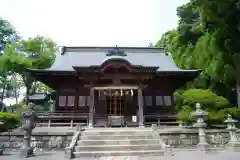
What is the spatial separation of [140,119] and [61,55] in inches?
458

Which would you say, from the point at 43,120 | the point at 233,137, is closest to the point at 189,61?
the point at 233,137

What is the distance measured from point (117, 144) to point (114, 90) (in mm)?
5770

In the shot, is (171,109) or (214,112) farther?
(171,109)

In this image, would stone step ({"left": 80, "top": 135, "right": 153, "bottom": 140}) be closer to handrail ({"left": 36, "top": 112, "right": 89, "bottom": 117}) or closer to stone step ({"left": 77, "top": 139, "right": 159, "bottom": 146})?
stone step ({"left": 77, "top": 139, "right": 159, "bottom": 146})

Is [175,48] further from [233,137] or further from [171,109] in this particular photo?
[233,137]

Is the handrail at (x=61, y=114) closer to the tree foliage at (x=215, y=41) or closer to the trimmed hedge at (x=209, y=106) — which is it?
the trimmed hedge at (x=209, y=106)

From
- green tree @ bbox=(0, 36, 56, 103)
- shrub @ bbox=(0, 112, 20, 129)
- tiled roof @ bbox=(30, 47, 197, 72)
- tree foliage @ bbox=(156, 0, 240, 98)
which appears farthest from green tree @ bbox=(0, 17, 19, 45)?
tree foliage @ bbox=(156, 0, 240, 98)

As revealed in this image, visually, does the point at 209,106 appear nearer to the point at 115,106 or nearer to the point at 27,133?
the point at 115,106

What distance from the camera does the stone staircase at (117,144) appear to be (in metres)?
9.03

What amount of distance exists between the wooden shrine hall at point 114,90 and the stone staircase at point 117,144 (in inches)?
125

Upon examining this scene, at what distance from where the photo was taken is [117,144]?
9875mm

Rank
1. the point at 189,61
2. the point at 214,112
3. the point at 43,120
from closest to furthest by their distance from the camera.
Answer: the point at 214,112 → the point at 43,120 → the point at 189,61

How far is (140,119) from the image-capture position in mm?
14164

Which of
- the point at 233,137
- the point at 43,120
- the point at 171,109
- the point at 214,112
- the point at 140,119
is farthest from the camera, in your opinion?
the point at 171,109
